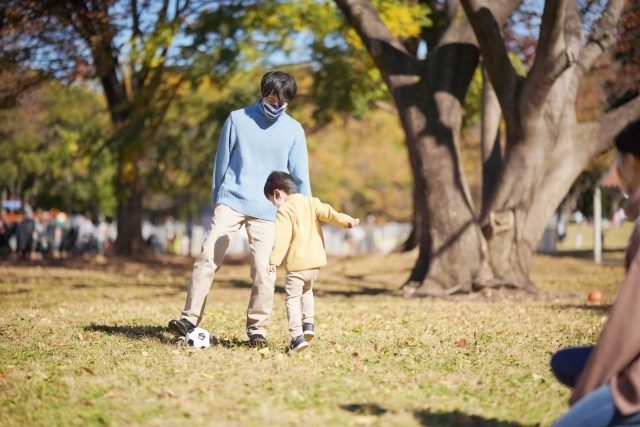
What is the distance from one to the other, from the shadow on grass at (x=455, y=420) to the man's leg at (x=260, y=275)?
2.63 metres

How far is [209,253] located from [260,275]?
437 mm

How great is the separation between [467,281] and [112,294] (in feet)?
17.9

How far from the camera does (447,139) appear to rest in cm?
1442

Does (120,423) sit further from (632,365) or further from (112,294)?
(112,294)

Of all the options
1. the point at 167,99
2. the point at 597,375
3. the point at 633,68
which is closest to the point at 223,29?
the point at 167,99

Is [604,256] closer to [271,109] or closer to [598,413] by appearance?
[271,109]

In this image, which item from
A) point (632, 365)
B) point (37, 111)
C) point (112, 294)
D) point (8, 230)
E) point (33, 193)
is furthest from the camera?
point (33, 193)

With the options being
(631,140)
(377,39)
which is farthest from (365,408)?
(377,39)

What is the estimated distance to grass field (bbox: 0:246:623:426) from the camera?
5090 mm

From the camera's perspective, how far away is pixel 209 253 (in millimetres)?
7578

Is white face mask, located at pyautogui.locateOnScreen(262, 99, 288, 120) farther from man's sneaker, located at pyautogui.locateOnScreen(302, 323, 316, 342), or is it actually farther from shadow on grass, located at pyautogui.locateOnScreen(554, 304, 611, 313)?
shadow on grass, located at pyautogui.locateOnScreen(554, 304, 611, 313)

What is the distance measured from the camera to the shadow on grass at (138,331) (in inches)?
326

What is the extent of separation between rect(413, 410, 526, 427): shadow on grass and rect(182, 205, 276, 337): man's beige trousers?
266 centimetres

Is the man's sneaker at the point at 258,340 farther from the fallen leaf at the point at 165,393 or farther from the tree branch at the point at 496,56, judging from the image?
the tree branch at the point at 496,56
